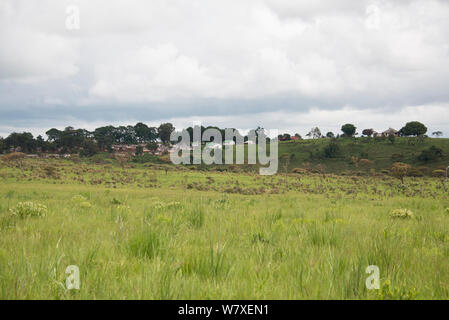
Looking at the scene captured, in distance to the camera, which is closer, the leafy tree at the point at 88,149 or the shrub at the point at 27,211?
the shrub at the point at 27,211

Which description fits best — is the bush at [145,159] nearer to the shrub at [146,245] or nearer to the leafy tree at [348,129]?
the shrub at [146,245]

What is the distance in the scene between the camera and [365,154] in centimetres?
11431

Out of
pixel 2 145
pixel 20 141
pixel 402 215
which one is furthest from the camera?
pixel 20 141

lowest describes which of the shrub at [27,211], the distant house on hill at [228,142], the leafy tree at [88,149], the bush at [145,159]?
the bush at [145,159]

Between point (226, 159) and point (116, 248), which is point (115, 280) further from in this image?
point (226, 159)

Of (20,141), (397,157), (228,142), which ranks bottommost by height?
(397,157)

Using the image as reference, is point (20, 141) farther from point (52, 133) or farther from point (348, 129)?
point (348, 129)

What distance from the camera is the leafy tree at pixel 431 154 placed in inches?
4094

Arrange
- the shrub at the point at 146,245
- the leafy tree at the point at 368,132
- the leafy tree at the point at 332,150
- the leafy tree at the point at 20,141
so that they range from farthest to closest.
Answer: the leafy tree at the point at 368,132 → the leafy tree at the point at 332,150 → the leafy tree at the point at 20,141 → the shrub at the point at 146,245

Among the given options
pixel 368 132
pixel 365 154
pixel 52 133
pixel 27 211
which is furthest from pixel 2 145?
pixel 368 132

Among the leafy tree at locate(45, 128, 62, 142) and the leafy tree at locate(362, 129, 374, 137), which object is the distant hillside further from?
the leafy tree at locate(45, 128, 62, 142)

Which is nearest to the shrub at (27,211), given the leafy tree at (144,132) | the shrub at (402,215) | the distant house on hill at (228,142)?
the shrub at (402,215)

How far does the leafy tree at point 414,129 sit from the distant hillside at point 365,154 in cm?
1967

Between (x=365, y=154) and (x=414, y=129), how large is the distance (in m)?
51.6
